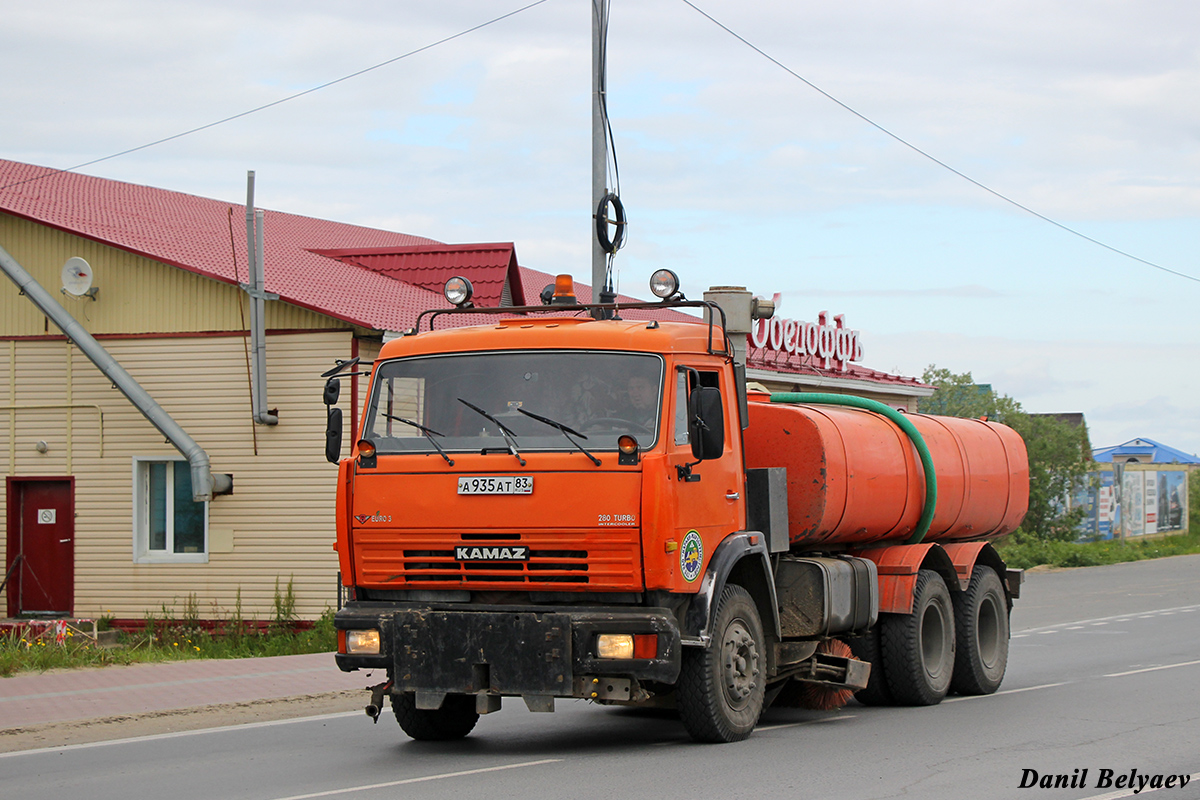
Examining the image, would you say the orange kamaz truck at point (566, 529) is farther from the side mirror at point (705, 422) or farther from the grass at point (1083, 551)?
the grass at point (1083, 551)

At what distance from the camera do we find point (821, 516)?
1086 cm

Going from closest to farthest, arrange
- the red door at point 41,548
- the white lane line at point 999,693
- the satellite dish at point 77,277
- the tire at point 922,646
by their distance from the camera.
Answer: the tire at point 922,646
the white lane line at point 999,693
the satellite dish at point 77,277
the red door at point 41,548

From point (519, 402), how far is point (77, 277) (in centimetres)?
1285

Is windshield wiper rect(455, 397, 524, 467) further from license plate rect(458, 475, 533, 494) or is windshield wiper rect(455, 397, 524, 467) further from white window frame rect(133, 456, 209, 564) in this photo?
white window frame rect(133, 456, 209, 564)

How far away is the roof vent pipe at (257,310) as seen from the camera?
1889 cm

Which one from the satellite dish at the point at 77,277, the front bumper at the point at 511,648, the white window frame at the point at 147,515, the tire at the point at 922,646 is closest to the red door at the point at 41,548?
the white window frame at the point at 147,515

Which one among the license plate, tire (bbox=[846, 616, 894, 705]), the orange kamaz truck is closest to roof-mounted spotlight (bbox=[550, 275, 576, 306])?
the orange kamaz truck

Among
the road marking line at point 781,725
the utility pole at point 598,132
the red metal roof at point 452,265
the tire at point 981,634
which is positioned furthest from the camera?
the red metal roof at point 452,265

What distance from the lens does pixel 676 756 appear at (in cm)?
916

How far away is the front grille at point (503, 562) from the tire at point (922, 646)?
413 cm

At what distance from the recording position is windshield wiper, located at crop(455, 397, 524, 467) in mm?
8844

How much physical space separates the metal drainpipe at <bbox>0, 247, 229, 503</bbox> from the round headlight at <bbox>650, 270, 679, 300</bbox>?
10.9 m

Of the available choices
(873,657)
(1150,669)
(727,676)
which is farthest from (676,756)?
(1150,669)

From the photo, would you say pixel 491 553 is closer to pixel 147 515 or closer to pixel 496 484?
pixel 496 484
